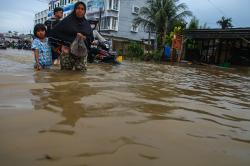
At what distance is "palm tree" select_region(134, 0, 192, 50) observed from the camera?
26.2 m

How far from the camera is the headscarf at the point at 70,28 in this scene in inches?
215

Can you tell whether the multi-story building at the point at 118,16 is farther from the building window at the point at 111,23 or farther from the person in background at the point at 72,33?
the person in background at the point at 72,33

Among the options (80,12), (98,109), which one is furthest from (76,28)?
(98,109)

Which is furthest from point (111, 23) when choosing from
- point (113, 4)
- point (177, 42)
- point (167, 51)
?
point (177, 42)

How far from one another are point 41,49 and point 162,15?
21.6m


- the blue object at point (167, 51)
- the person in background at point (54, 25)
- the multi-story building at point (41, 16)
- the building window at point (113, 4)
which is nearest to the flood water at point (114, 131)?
the person in background at point (54, 25)

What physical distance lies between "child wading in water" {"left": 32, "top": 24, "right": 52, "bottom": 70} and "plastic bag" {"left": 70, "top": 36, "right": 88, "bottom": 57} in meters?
0.67

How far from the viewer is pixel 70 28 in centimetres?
548

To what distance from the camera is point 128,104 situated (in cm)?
302

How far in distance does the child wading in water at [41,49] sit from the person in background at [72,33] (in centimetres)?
21

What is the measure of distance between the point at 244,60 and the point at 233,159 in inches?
852

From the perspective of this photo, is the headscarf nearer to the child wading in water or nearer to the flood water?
the child wading in water

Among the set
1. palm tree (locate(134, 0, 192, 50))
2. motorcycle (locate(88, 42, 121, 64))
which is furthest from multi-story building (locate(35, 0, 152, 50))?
motorcycle (locate(88, 42, 121, 64))

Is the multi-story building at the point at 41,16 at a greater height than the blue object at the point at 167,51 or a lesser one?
greater
